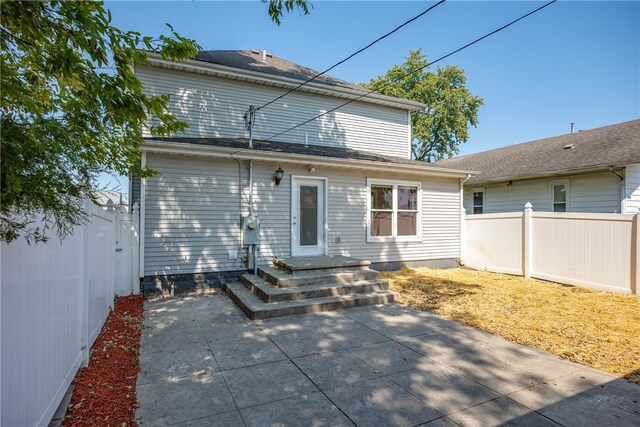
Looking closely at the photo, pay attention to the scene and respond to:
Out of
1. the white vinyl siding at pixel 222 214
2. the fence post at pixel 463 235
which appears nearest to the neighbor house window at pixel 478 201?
the fence post at pixel 463 235

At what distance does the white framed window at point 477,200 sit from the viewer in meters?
14.1

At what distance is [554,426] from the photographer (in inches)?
96.7

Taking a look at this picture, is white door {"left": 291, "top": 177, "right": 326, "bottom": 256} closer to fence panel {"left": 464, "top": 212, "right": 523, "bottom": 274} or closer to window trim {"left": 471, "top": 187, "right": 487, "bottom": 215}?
fence panel {"left": 464, "top": 212, "right": 523, "bottom": 274}

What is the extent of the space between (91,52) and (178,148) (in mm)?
3452

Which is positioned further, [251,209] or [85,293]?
[251,209]

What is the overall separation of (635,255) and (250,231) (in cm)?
783

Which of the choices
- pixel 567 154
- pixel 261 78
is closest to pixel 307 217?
pixel 261 78

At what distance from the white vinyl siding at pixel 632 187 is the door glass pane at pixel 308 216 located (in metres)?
9.43

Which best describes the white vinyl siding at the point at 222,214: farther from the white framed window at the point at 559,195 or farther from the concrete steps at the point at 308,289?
the white framed window at the point at 559,195

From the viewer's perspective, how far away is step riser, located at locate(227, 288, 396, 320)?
16.8 ft

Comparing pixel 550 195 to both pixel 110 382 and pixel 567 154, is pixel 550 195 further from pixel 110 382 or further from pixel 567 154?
pixel 110 382

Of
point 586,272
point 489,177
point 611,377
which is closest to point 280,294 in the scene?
point 611,377

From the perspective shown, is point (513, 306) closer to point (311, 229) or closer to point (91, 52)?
point (311, 229)

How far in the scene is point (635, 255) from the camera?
6.23 metres
